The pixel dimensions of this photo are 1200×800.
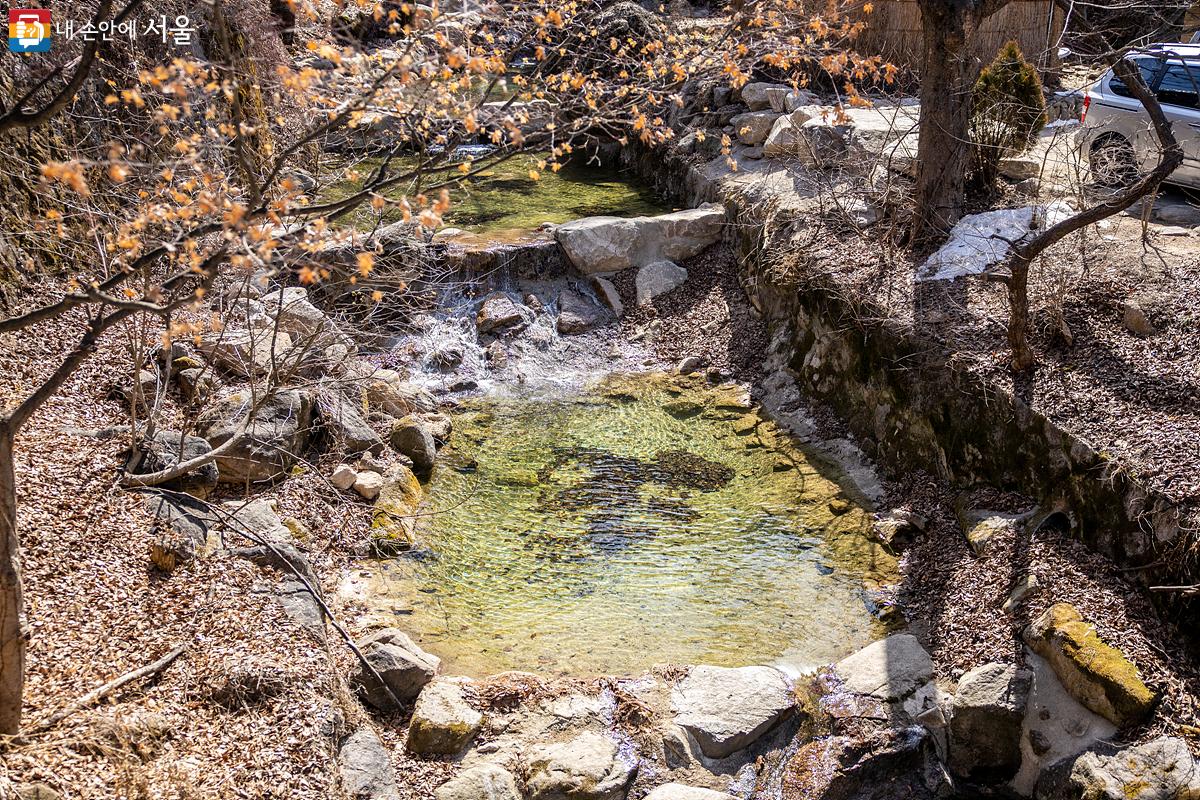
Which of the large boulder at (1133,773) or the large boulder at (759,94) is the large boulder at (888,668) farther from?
the large boulder at (759,94)

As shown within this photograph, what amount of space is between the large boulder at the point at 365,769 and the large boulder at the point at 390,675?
1.52ft

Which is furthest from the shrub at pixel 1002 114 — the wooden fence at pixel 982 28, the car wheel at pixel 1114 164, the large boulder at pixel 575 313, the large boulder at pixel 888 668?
the large boulder at pixel 888 668

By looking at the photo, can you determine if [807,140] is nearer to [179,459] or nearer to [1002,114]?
[1002,114]

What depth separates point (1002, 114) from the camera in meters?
10.7

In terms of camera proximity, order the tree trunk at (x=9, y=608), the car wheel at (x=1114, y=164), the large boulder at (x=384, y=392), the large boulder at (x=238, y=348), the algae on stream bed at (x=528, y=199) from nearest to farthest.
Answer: the tree trunk at (x=9, y=608) → the large boulder at (x=238, y=348) → the car wheel at (x=1114, y=164) → the large boulder at (x=384, y=392) → the algae on stream bed at (x=528, y=199)

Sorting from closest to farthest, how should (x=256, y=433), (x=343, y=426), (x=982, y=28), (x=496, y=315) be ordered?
1. (x=256, y=433)
2. (x=343, y=426)
3. (x=496, y=315)
4. (x=982, y=28)

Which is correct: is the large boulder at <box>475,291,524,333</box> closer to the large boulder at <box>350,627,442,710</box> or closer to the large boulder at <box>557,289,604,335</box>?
the large boulder at <box>557,289,604,335</box>

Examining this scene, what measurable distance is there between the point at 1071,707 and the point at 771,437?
461cm

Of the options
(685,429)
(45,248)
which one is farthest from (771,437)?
(45,248)

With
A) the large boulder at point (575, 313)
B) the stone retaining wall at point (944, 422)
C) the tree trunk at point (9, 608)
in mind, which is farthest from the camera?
the large boulder at point (575, 313)

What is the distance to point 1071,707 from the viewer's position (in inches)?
242

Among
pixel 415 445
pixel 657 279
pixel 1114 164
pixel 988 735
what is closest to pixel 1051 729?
pixel 988 735

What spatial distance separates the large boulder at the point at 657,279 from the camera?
12.9 metres

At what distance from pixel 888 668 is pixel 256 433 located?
5.90 meters
